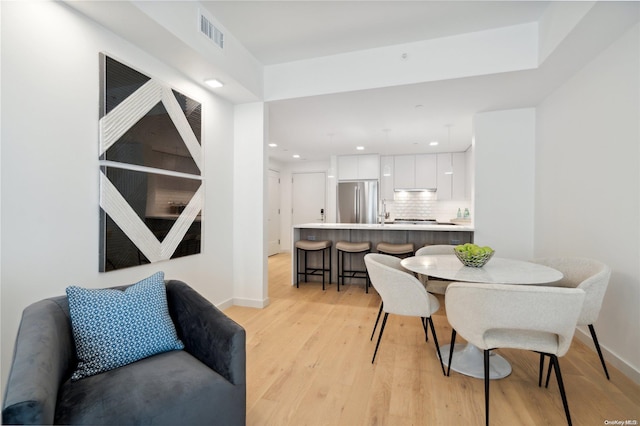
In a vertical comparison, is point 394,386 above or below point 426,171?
below

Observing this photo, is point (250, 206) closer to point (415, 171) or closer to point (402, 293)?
point (402, 293)

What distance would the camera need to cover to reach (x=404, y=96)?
3.23 metres

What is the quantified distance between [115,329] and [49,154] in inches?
47.8

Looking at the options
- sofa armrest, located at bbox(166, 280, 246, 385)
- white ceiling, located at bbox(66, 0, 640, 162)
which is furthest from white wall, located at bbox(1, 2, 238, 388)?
sofa armrest, located at bbox(166, 280, 246, 385)

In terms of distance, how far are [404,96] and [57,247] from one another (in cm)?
327

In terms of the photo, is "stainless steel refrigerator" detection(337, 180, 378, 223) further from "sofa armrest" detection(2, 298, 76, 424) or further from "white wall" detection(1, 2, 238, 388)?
"sofa armrest" detection(2, 298, 76, 424)

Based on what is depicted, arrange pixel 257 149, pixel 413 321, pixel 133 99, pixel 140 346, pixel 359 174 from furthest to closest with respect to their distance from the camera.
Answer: pixel 359 174, pixel 257 149, pixel 413 321, pixel 133 99, pixel 140 346

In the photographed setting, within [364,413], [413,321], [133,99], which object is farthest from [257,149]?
[364,413]

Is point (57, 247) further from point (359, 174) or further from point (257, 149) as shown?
point (359, 174)

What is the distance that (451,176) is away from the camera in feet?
20.6

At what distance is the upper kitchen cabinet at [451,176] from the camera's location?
623 cm

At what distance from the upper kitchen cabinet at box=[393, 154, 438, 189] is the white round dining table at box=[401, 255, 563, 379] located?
4258 mm

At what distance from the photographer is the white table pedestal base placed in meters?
2.02

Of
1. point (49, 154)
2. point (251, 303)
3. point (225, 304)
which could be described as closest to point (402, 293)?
point (251, 303)
